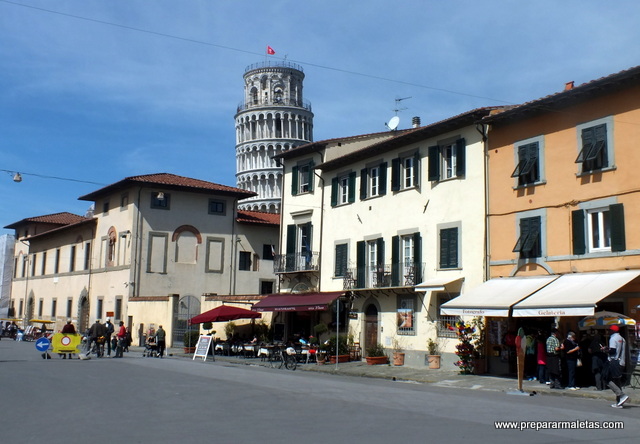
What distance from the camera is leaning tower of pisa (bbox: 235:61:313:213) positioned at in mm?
104250

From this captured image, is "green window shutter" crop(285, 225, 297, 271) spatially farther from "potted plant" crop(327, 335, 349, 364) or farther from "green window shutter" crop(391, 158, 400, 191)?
"green window shutter" crop(391, 158, 400, 191)

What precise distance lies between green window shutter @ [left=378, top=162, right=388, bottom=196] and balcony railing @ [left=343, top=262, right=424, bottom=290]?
318 cm

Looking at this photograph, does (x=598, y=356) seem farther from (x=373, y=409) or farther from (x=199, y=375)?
(x=199, y=375)

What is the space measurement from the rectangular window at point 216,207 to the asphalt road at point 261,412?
2701cm

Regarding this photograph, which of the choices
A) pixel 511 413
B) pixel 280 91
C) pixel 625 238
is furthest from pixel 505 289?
pixel 280 91

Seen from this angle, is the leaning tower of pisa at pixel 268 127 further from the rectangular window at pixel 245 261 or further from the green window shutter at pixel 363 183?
the green window shutter at pixel 363 183

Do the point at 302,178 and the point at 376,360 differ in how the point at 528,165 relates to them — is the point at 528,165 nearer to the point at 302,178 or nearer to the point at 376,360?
the point at 376,360

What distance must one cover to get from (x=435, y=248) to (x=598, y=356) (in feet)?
29.2

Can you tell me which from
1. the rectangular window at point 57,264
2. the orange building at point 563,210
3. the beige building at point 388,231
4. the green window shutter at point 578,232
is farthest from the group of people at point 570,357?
the rectangular window at point 57,264

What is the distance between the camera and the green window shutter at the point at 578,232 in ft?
70.0

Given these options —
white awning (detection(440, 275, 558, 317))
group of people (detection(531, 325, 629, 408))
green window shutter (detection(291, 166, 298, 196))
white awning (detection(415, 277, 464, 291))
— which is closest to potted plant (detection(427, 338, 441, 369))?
white awning (detection(415, 277, 464, 291))

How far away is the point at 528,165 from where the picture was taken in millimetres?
23266

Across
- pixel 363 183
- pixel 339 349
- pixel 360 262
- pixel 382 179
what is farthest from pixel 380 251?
pixel 339 349

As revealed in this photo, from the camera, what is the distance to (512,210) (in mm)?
23875
